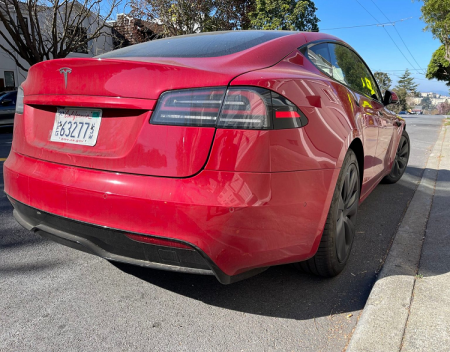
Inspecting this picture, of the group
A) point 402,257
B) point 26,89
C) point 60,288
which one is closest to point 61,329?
point 60,288

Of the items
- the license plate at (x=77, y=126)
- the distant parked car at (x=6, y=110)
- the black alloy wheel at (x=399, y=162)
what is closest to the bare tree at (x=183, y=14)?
the distant parked car at (x=6, y=110)

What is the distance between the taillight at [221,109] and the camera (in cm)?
172

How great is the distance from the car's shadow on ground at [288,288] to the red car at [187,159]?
23 cm

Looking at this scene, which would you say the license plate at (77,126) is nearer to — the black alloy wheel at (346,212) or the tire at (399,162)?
the black alloy wheel at (346,212)

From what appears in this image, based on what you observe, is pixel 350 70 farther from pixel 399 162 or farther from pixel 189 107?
pixel 399 162

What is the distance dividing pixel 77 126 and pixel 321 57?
163 cm

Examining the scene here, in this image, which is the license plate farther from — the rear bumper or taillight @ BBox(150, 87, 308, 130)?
taillight @ BBox(150, 87, 308, 130)

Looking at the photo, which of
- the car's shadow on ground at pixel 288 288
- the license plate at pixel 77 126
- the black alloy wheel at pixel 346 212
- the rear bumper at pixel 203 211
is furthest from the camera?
the black alloy wheel at pixel 346 212

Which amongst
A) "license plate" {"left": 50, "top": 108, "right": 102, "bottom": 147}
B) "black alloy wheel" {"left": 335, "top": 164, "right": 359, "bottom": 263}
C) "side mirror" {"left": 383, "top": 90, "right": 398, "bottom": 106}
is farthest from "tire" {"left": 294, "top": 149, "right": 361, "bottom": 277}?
"side mirror" {"left": 383, "top": 90, "right": 398, "bottom": 106}

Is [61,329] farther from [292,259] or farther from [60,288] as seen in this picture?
[292,259]

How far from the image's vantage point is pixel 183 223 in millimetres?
1725

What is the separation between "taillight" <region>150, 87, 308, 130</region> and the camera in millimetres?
1723

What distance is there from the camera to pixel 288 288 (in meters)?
2.40

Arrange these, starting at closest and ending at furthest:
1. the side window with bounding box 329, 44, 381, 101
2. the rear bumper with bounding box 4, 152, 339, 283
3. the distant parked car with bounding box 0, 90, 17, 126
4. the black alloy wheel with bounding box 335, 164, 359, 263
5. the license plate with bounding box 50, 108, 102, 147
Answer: the rear bumper with bounding box 4, 152, 339, 283, the license plate with bounding box 50, 108, 102, 147, the black alloy wheel with bounding box 335, 164, 359, 263, the side window with bounding box 329, 44, 381, 101, the distant parked car with bounding box 0, 90, 17, 126
